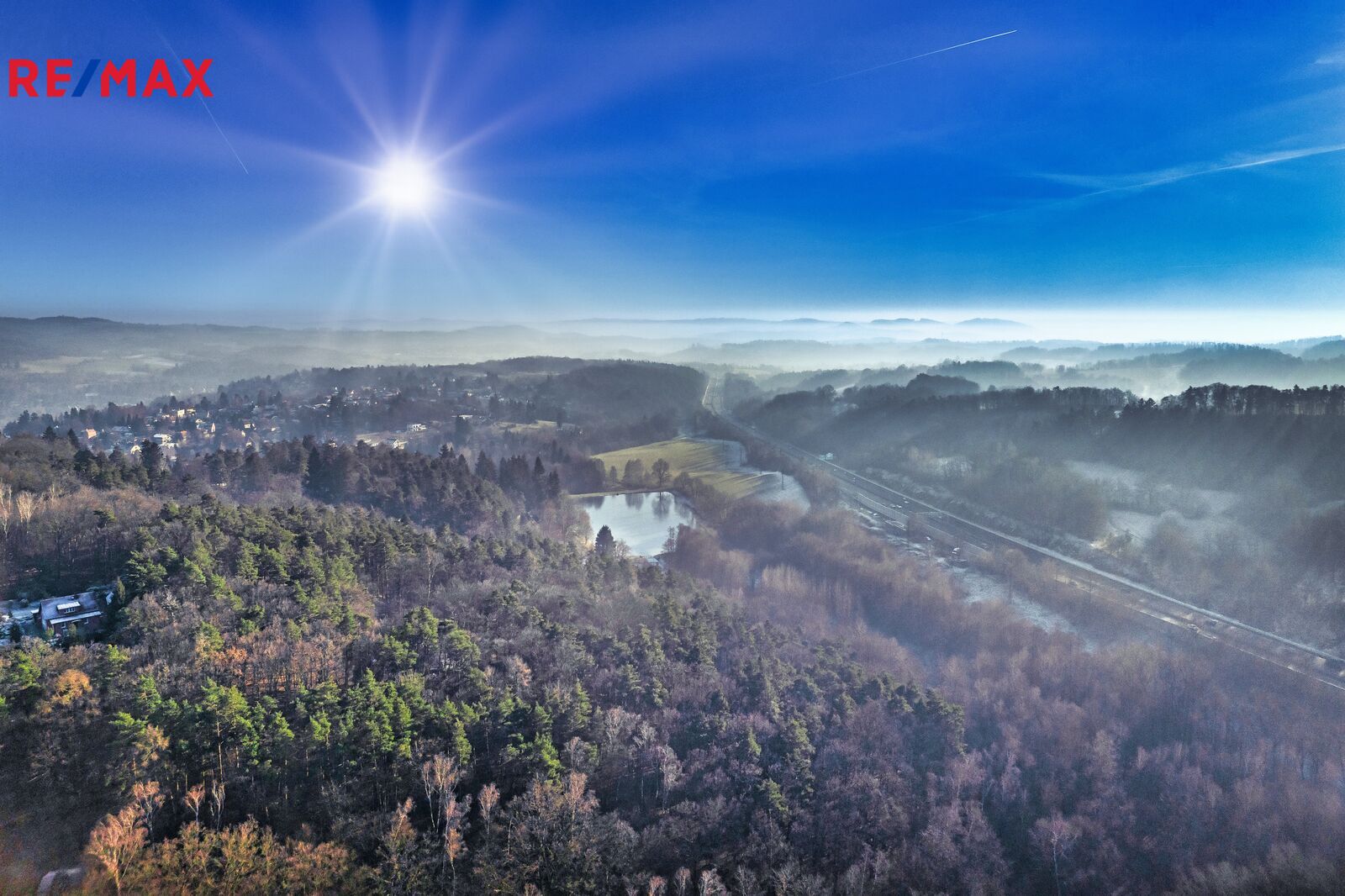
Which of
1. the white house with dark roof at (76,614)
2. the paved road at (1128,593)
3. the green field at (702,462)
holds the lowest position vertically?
the paved road at (1128,593)

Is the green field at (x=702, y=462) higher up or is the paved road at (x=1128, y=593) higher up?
the green field at (x=702, y=462)

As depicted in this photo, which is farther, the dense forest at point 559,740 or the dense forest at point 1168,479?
the dense forest at point 1168,479

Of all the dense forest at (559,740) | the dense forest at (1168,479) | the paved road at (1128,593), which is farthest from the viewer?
the dense forest at (1168,479)

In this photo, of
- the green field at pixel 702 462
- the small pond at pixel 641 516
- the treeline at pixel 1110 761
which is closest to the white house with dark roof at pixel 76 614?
the treeline at pixel 1110 761

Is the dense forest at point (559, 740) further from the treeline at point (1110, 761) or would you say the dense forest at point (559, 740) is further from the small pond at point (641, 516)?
the small pond at point (641, 516)

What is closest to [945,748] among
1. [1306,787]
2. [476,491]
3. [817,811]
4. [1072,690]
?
[817,811]

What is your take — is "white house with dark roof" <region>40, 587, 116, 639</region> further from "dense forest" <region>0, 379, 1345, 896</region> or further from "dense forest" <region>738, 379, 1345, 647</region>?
"dense forest" <region>738, 379, 1345, 647</region>

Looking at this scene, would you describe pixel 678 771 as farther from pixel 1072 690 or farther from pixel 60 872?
pixel 1072 690
